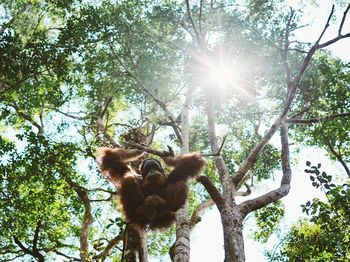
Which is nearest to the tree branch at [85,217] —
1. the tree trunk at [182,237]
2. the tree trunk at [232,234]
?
the tree trunk at [182,237]

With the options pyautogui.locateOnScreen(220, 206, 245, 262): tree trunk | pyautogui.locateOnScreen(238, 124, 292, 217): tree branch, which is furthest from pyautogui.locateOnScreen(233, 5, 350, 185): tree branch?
pyautogui.locateOnScreen(220, 206, 245, 262): tree trunk

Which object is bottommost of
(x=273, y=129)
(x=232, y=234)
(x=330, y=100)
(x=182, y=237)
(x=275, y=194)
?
(x=232, y=234)

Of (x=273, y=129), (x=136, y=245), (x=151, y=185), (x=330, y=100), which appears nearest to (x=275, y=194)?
(x=273, y=129)

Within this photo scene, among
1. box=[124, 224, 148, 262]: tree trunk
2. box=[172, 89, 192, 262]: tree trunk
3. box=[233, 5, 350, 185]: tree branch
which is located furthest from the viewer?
box=[124, 224, 148, 262]: tree trunk

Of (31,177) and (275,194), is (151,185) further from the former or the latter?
(31,177)

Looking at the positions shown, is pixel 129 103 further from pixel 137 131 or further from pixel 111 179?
pixel 111 179

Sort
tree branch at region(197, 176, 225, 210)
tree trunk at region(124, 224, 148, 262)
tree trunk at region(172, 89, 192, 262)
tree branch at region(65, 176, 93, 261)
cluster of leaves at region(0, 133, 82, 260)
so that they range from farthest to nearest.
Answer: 1. tree branch at region(65, 176, 93, 261)
2. cluster of leaves at region(0, 133, 82, 260)
3. tree trunk at region(124, 224, 148, 262)
4. tree trunk at region(172, 89, 192, 262)
5. tree branch at region(197, 176, 225, 210)

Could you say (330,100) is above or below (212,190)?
above

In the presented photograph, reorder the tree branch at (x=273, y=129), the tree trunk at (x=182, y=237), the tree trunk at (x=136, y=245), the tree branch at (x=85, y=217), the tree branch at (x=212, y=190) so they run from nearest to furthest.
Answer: the tree branch at (x=212, y=190) → the tree trunk at (x=182, y=237) → the tree branch at (x=273, y=129) → the tree trunk at (x=136, y=245) → the tree branch at (x=85, y=217)

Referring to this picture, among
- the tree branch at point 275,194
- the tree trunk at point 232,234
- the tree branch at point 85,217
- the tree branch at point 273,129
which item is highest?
the tree branch at point 85,217

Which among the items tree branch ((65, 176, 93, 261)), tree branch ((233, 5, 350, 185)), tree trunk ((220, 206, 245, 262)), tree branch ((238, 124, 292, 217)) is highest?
tree branch ((65, 176, 93, 261))

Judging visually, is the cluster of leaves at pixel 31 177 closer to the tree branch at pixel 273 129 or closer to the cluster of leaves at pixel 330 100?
the tree branch at pixel 273 129

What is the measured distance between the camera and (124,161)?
5523 mm

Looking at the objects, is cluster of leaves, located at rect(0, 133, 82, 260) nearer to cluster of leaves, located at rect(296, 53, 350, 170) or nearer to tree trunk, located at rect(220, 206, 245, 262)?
tree trunk, located at rect(220, 206, 245, 262)
